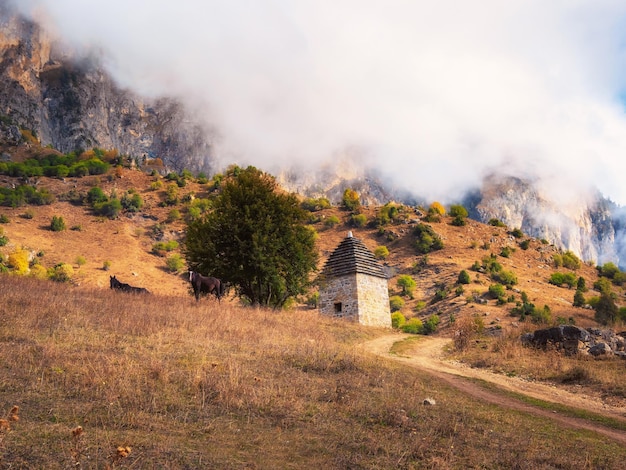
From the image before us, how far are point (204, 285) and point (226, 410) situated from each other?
13092mm

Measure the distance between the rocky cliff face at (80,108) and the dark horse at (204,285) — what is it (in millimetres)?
100537

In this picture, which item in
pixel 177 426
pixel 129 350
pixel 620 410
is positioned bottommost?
pixel 620 410

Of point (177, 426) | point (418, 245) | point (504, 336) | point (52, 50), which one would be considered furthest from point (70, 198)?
point (52, 50)

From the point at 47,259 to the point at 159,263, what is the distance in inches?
405

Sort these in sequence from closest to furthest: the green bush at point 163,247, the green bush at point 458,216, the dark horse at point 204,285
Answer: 1. the dark horse at point 204,285
2. the green bush at point 163,247
3. the green bush at point 458,216

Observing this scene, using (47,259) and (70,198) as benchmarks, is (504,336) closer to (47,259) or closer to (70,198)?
(47,259)

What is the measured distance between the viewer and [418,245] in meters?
56.8

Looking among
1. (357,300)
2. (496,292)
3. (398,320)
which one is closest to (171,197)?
(398,320)

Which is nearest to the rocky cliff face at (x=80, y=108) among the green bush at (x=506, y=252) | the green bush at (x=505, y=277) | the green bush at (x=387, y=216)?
the green bush at (x=387, y=216)

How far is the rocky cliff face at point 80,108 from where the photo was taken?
11181cm

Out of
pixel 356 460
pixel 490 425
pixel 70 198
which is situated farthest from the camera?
pixel 70 198

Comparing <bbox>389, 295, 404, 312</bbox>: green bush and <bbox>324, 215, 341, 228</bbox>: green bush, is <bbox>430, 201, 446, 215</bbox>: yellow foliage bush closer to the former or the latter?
<bbox>324, 215, 341, 228</bbox>: green bush

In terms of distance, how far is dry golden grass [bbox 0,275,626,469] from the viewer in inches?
226

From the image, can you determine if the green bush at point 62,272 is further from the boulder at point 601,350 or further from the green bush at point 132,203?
the boulder at point 601,350
